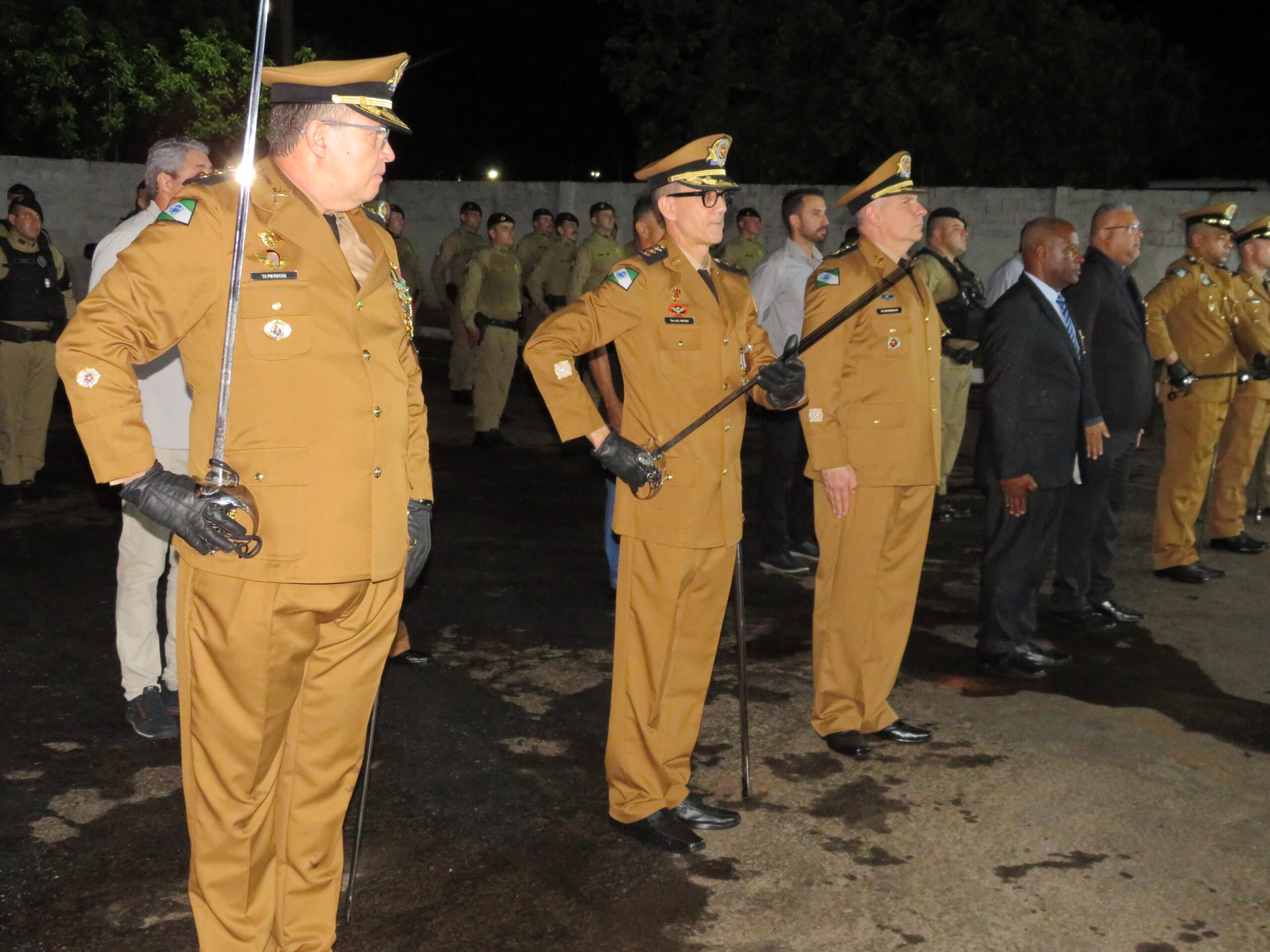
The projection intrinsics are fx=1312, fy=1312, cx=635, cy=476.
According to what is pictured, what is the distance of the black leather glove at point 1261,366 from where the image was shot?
835 centimetres

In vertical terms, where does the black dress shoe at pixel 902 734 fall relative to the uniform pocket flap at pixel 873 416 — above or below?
A: below

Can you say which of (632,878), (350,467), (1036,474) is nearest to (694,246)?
(350,467)

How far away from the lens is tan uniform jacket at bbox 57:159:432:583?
291cm

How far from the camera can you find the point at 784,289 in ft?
28.0

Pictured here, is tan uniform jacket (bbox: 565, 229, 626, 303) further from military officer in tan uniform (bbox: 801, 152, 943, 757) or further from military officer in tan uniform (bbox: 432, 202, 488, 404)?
military officer in tan uniform (bbox: 801, 152, 943, 757)

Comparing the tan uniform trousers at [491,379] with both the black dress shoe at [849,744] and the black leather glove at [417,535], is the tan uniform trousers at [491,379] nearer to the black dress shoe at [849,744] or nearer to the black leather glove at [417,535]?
the black dress shoe at [849,744]

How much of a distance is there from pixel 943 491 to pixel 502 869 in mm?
6616

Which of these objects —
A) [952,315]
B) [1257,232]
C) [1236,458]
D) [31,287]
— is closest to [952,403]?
[952,315]

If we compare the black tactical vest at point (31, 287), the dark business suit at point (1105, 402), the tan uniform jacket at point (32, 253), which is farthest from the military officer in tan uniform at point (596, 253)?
the dark business suit at point (1105, 402)

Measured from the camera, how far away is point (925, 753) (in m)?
5.21

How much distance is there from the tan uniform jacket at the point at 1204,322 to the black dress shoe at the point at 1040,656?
2.57m

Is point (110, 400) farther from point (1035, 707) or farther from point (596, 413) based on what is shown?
point (1035, 707)

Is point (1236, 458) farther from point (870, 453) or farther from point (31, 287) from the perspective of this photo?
point (31, 287)

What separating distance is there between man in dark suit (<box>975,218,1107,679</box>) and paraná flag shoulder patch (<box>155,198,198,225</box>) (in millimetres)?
4098
